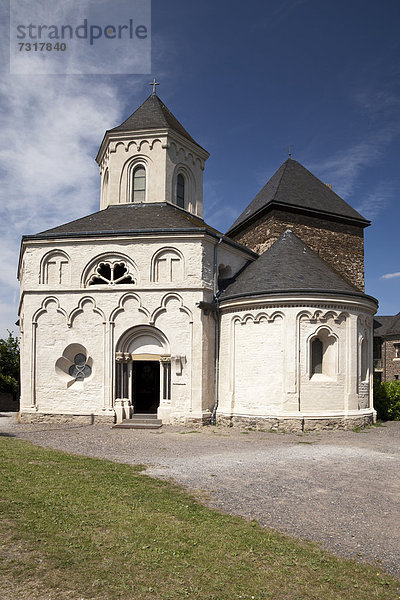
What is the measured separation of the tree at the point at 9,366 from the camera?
104ft

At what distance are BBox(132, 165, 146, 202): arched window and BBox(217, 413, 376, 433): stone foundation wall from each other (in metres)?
12.5

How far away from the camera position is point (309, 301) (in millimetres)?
17953

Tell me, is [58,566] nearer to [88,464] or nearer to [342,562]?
[342,562]

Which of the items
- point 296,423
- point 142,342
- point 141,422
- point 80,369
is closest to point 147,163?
point 142,342

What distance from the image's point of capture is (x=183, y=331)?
750 inches

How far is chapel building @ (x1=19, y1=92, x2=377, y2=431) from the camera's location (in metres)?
17.9

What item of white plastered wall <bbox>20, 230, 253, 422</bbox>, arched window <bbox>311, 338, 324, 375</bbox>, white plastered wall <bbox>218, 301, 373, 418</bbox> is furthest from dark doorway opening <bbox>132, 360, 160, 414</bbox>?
arched window <bbox>311, 338, 324, 375</bbox>

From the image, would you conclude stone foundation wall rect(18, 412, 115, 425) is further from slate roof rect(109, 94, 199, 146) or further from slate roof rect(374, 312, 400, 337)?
slate roof rect(374, 312, 400, 337)

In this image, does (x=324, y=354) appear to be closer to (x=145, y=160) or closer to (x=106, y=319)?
(x=106, y=319)

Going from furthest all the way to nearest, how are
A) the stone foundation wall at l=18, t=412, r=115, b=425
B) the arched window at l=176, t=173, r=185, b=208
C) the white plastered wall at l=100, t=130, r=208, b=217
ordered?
1. the arched window at l=176, t=173, r=185, b=208
2. the white plastered wall at l=100, t=130, r=208, b=217
3. the stone foundation wall at l=18, t=412, r=115, b=425

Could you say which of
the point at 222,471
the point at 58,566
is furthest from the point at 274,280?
the point at 58,566

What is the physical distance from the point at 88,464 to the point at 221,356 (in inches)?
385

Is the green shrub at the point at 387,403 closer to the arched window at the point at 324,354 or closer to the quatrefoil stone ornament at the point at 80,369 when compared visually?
the arched window at the point at 324,354

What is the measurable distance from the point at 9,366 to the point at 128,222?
60.3 ft
